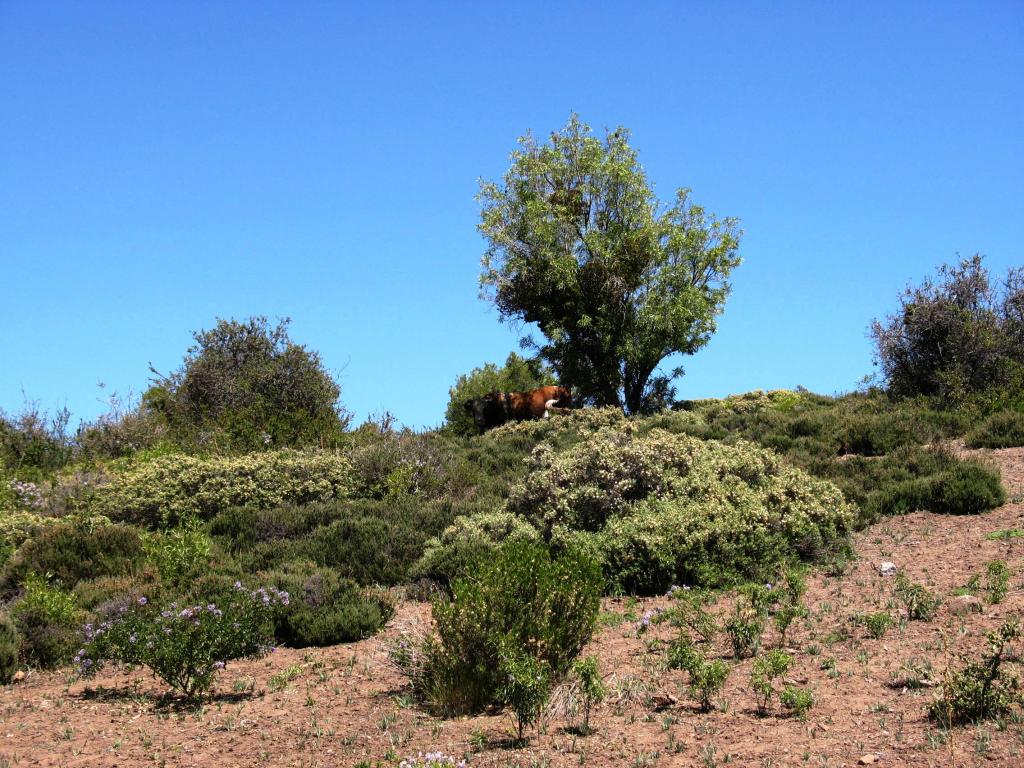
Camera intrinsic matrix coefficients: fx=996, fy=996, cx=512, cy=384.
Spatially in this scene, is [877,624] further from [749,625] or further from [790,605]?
[790,605]

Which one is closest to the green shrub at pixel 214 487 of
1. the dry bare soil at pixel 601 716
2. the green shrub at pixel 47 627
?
the green shrub at pixel 47 627

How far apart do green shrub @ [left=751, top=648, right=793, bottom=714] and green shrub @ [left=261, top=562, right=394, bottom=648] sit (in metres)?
3.98

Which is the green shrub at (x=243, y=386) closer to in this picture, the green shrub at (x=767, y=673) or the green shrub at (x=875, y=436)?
the green shrub at (x=875, y=436)

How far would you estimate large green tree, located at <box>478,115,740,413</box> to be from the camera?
2877cm

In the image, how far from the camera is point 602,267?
1136 inches

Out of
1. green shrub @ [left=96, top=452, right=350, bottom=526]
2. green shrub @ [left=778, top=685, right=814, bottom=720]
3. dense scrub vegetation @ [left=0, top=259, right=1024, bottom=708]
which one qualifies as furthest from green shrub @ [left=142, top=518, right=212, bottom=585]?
green shrub @ [left=778, top=685, right=814, bottom=720]

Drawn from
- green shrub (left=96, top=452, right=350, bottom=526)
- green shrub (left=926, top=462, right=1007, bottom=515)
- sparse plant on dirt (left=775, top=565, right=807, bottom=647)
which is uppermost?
green shrub (left=96, top=452, right=350, bottom=526)

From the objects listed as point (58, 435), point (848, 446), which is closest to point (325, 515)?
point (848, 446)

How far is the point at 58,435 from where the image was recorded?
26766 millimetres

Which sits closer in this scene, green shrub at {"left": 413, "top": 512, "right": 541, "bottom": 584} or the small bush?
the small bush

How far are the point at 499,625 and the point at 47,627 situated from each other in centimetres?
523

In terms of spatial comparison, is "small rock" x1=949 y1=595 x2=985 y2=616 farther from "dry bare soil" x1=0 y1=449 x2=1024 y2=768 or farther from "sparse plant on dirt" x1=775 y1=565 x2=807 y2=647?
"sparse plant on dirt" x1=775 y1=565 x2=807 y2=647

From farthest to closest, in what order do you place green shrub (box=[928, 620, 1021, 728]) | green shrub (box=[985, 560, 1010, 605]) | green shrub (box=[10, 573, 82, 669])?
1. green shrub (box=[10, 573, 82, 669])
2. green shrub (box=[985, 560, 1010, 605])
3. green shrub (box=[928, 620, 1021, 728])

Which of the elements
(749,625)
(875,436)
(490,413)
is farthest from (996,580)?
(490,413)
